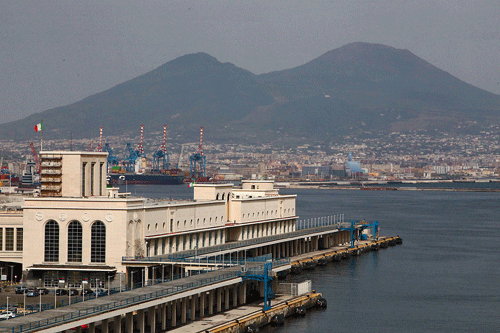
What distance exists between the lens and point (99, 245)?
41.6 metres

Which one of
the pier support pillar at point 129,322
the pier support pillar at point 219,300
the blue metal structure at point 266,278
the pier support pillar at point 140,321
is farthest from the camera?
the pier support pillar at point 219,300

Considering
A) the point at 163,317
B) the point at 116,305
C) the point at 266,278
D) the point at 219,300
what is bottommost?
the point at 163,317

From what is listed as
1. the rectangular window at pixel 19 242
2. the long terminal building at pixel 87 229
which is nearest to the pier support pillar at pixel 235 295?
the long terminal building at pixel 87 229

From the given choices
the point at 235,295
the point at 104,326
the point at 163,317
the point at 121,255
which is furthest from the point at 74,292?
the point at 104,326

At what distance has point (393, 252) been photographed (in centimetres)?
7019

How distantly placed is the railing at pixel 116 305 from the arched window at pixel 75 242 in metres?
8.02

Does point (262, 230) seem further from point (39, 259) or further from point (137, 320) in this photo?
point (137, 320)

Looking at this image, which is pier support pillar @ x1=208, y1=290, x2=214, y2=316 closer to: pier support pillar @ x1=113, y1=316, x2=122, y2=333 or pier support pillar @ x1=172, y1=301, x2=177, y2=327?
pier support pillar @ x1=172, y1=301, x2=177, y2=327

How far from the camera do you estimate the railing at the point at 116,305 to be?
26880 millimetres

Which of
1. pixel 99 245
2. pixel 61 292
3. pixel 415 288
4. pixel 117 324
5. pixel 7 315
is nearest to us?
pixel 117 324

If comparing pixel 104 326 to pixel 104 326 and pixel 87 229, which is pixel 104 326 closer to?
pixel 104 326

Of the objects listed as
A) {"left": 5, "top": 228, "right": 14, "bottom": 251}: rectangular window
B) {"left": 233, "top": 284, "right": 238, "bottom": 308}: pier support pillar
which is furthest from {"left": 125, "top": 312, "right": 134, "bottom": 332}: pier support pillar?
{"left": 5, "top": 228, "right": 14, "bottom": 251}: rectangular window

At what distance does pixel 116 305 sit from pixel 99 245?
11.3 meters

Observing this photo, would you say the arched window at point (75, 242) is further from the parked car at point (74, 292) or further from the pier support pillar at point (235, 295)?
the pier support pillar at point (235, 295)
